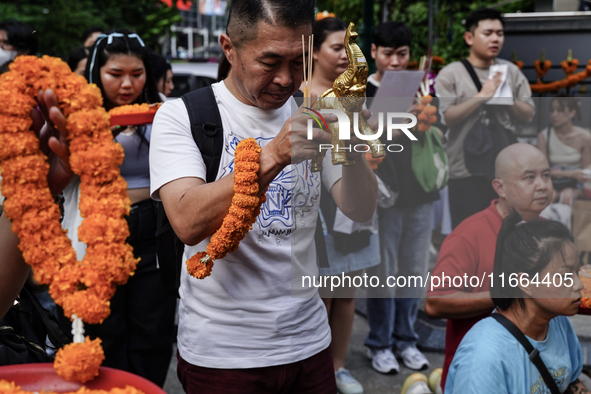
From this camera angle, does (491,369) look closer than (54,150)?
No

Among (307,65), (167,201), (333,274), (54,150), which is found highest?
(307,65)

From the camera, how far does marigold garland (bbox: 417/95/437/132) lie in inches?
80.6

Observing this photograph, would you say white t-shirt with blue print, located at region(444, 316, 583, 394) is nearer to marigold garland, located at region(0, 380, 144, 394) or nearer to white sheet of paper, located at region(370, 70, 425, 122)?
white sheet of paper, located at region(370, 70, 425, 122)

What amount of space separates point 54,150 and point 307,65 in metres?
0.70

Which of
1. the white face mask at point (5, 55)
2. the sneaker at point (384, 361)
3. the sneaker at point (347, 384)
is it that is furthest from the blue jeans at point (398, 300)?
the white face mask at point (5, 55)

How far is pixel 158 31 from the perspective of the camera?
2275 cm

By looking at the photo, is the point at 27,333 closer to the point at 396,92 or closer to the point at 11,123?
the point at 11,123

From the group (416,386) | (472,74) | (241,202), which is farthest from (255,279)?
(472,74)

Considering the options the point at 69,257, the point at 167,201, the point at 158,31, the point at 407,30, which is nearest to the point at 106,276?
the point at 69,257

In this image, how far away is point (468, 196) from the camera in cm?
195

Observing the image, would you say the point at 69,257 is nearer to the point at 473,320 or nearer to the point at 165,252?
the point at 165,252

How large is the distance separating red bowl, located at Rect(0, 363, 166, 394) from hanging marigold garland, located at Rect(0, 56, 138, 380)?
2.2 inches

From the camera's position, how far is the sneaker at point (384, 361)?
3789 mm

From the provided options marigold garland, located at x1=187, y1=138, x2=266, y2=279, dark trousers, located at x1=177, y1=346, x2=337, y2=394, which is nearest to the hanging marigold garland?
marigold garland, located at x1=187, y1=138, x2=266, y2=279
